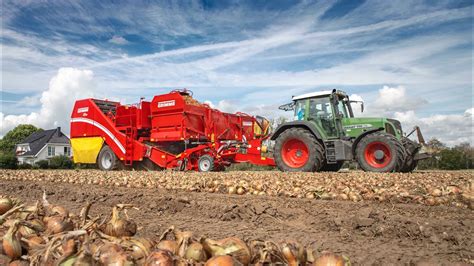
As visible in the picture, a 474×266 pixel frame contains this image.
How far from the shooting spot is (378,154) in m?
10.4

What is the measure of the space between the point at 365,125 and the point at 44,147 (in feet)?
156

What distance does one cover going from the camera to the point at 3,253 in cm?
205

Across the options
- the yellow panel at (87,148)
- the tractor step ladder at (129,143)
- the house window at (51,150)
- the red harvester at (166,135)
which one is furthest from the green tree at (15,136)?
the tractor step ladder at (129,143)

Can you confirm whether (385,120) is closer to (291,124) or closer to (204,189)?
(291,124)

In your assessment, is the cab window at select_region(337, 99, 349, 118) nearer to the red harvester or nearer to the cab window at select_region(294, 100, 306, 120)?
the cab window at select_region(294, 100, 306, 120)

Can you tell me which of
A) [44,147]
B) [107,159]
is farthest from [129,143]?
[44,147]

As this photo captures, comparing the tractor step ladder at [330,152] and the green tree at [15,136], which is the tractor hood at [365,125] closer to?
the tractor step ladder at [330,152]

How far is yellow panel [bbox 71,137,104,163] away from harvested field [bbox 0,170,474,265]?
27.6 ft

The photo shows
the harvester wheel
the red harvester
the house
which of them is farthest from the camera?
the house

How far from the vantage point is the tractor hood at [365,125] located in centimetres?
1106

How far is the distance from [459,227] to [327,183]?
137 inches

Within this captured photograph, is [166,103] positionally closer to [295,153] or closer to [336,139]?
[295,153]

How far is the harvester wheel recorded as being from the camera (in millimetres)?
13166

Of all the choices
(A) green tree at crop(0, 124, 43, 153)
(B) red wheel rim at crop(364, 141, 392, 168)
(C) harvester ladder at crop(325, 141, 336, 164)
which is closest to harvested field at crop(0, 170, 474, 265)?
(B) red wheel rim at crop(364, 141, 392, 168)
